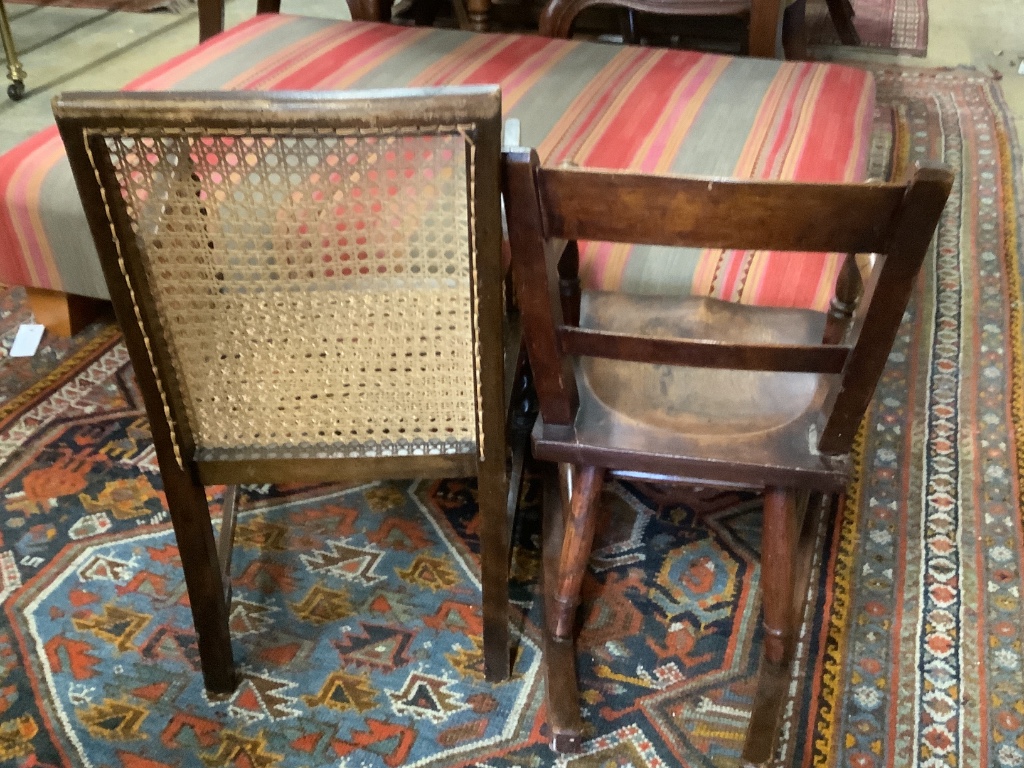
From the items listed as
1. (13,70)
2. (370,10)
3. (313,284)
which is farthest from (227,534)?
(13,70)

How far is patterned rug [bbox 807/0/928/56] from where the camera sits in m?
3.24

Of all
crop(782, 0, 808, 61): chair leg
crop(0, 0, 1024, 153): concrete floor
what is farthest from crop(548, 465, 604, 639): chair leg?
crop(0, 0, 1024, 153): concrete floor

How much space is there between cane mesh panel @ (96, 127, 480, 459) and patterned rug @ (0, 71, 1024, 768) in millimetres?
412

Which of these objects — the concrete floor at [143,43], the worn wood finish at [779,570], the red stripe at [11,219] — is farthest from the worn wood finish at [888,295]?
the concrete floor at [143,43]

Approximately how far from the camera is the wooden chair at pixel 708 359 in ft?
2.41

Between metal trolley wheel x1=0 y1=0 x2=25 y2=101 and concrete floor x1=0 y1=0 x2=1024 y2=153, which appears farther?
concrete floor x1=0 y1=0 x2=1024 y2=153

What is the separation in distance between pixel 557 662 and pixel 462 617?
0.19 m

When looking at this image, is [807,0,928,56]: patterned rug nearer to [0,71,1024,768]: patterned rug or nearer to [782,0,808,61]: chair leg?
[782,0,808,61]: chair leg

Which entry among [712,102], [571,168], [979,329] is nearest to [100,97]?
[571,168]

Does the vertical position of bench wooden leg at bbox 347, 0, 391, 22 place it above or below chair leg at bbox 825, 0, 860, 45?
above

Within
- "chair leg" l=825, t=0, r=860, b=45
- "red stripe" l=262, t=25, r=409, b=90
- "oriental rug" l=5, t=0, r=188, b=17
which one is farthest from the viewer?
"oriental rug" l=5, t=0, r=188, b=17

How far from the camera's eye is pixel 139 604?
1304 mm

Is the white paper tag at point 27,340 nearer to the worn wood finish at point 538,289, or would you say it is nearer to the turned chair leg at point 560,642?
the turned chair leg at point 560,642

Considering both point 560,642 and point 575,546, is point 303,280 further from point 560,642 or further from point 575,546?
point 560,642
